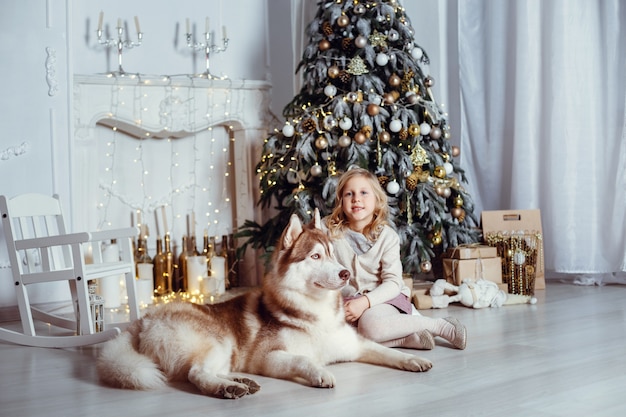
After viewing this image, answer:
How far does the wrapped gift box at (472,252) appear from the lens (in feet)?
14.0

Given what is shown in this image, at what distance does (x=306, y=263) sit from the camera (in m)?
2.53

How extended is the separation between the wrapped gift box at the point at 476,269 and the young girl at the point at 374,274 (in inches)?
47.0

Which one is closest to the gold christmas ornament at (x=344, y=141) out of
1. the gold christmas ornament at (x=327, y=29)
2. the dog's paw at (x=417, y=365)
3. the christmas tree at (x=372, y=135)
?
the christmas tree at (x=372, y=135)

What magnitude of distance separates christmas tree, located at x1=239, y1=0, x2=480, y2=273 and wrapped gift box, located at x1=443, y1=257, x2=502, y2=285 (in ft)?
0.50

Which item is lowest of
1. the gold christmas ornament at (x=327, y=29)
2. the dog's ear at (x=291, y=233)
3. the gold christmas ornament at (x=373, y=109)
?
the dog's ear at (x=291, y=233)

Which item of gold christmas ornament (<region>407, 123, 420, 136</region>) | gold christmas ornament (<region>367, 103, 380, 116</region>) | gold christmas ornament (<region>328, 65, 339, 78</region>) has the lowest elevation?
gold christmas ornament (<region>407, 123, 420, 136</region>)

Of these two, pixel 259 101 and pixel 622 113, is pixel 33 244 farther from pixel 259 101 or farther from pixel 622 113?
pixel 622 113

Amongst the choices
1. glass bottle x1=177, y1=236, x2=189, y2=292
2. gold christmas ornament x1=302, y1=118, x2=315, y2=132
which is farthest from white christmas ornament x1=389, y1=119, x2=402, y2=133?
glass bottle x1=177, y1=236, x2=189, y2=292

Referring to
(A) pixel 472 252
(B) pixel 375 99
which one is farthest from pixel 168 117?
(A) pixel 472 252

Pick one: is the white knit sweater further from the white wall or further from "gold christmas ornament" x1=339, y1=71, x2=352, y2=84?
the white wall

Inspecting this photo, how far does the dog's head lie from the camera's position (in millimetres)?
2512

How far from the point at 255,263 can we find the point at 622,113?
263 cm

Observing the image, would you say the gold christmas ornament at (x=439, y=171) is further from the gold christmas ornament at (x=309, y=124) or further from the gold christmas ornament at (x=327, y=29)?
the gold christmas ornament at (x=327, y=29)

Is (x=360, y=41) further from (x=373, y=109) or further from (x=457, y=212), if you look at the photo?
(x=457, y=212)
